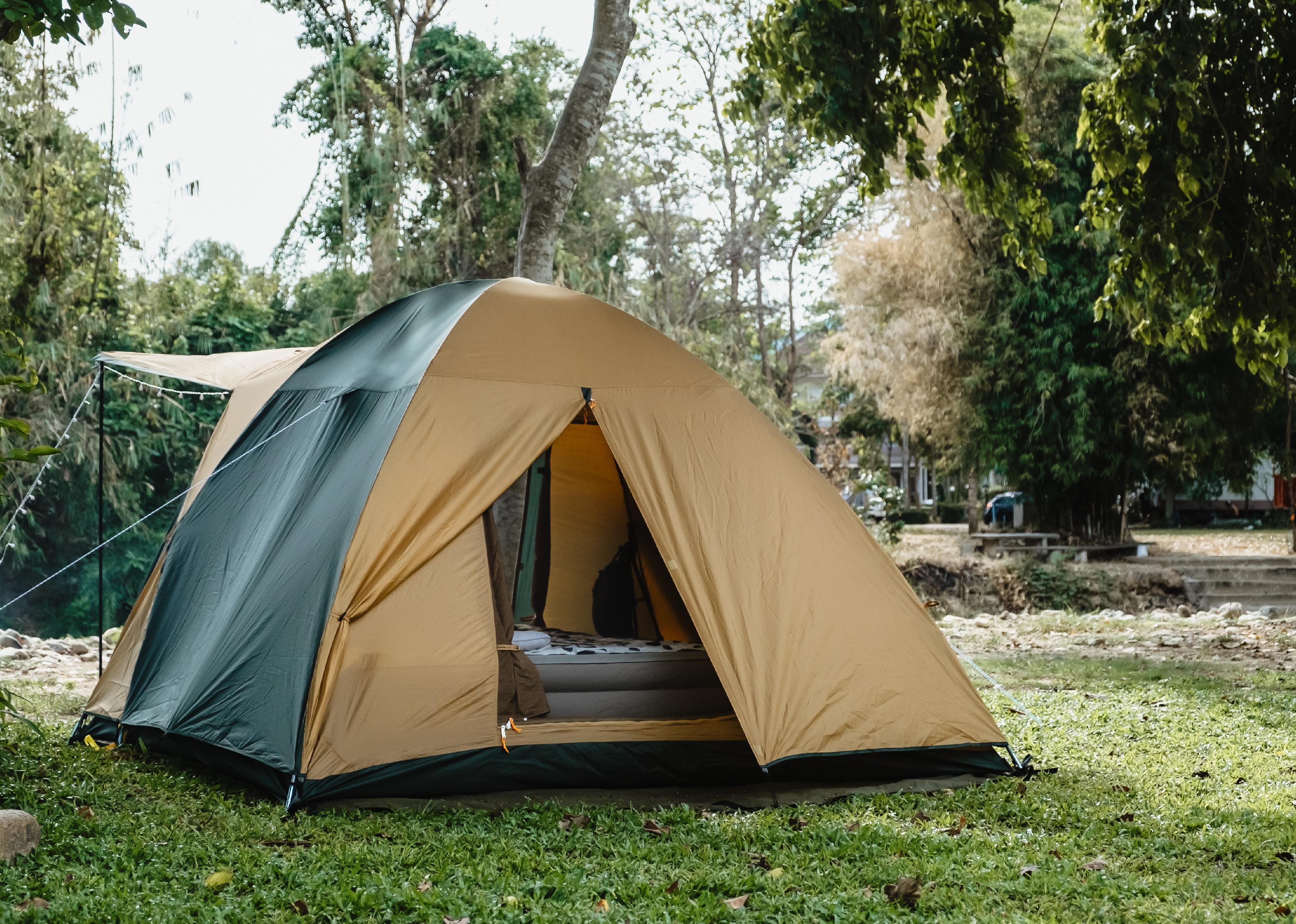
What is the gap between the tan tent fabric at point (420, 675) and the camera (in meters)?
4.22

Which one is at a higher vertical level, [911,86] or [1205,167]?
[911,86]

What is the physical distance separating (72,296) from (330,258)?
3771mm

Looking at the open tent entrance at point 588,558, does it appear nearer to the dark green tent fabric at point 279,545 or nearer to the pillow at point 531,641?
the pillow at point 531,641

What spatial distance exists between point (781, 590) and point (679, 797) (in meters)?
0.93

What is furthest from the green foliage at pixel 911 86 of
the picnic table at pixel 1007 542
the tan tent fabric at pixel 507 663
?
the picnic table at pixel 1007 542

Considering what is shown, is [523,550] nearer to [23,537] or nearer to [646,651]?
[646,651]

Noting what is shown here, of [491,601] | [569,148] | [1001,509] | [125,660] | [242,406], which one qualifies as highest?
[569,148]

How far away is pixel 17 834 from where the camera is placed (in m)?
3.38

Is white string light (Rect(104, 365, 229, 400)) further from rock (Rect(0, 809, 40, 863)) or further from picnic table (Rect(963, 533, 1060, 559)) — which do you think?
picnic table (Rect(963, 533, 1060, 559))

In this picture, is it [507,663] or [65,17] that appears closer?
[65,17]

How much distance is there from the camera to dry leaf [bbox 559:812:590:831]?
13.2 ft

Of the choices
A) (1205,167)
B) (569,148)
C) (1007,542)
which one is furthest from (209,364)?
(1007,542)

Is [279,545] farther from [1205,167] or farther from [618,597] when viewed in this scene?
[1205,167]

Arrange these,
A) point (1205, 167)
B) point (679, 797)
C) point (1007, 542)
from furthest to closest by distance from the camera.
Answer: point (1007, 542) < point (1205, 167) < point (679, 797)
